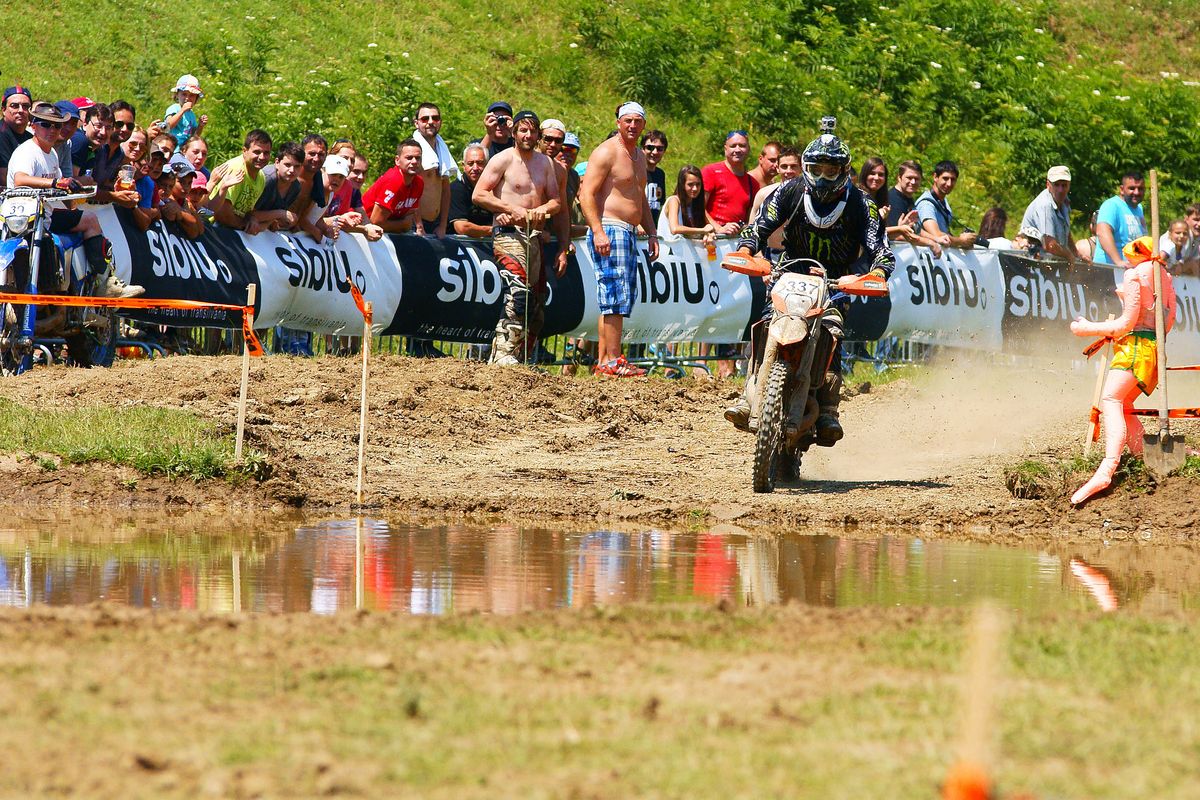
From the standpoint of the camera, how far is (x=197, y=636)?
5.83 metres

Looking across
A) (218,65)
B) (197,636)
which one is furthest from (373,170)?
(197,636)

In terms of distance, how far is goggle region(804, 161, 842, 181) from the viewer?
462 inches

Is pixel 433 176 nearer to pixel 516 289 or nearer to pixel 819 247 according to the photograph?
pixel 516 289

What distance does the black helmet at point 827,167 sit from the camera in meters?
11.7

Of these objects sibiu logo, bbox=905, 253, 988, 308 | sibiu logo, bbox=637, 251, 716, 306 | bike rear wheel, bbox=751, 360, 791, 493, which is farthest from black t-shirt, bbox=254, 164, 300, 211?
sibiu logo, bbox=905, 253, 988, 308

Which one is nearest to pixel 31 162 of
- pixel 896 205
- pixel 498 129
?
pixel 498 129

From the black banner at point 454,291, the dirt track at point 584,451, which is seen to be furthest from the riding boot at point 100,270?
the black banner at point 454,291

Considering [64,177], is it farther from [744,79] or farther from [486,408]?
[744,79]

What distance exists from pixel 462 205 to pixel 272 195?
2.24 metres

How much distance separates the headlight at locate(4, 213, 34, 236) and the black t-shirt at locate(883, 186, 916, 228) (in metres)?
10.2

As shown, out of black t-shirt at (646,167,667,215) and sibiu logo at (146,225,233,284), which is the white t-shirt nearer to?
sibiu logo at (146,225,233,284)

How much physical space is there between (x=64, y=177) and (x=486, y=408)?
427cm

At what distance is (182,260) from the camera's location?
50.4 ft

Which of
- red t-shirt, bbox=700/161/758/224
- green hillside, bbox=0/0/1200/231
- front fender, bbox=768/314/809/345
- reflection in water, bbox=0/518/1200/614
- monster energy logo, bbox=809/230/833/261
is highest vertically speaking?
green hillside, bbox=0/0/1200/231
